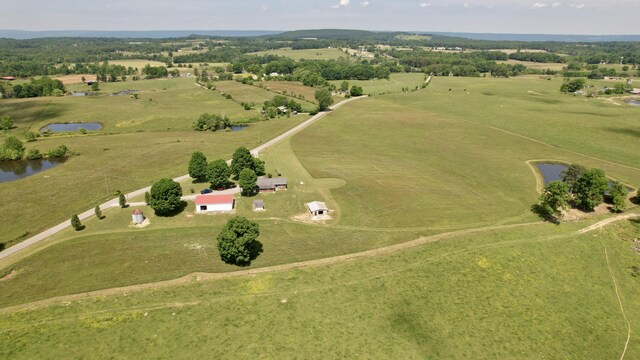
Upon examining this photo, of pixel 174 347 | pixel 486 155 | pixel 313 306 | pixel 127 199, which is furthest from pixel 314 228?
pixel 486 155

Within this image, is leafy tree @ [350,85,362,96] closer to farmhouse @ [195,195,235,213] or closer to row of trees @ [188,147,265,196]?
row of trees @ [188,147,265,196]

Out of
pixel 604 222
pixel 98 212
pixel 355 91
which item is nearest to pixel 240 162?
pixel 98 212

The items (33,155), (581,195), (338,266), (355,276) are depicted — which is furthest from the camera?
(33,155)

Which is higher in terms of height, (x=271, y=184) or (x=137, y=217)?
(x=271, y=184)

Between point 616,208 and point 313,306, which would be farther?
point 616,208

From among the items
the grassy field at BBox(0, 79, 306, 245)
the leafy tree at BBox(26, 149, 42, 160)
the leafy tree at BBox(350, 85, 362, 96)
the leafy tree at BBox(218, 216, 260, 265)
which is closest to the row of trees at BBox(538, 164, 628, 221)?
the leafy tree at BBox(218, 216, 260, 265)

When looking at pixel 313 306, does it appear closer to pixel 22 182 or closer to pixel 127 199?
pixel 127 199

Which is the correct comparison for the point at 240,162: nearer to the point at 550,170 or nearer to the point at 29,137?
the point at 550,170

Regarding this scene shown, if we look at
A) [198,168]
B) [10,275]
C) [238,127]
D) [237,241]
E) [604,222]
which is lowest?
[10,275]
